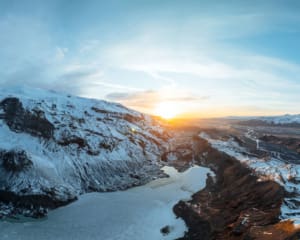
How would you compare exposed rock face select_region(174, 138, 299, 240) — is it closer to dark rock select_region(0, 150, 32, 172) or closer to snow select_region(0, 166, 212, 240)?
snow select_region(0, 166, 212, 240)

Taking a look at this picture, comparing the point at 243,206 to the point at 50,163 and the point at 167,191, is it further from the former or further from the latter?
the point at 50,163

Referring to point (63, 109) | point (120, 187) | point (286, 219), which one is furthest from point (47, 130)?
point (286, 219)

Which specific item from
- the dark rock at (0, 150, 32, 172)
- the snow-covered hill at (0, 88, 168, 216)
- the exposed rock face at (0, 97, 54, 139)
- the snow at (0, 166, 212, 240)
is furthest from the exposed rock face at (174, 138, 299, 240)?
the exposed rock face at (0, 97, 54, 139)

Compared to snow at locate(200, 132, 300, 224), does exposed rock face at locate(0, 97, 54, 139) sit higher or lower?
higher

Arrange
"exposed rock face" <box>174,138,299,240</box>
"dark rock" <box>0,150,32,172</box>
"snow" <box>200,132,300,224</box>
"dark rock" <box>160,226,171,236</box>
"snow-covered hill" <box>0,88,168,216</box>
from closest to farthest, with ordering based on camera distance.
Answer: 1. "exposed rock face" <box>174,138,299,240</box>
2. "snow" <box>200,132,300,224</box>
3. "dark rock" <box>160,226,171,236</box>
4. "snow-covered hill" <box>0,88,168,216</box>
5. "dark rock" <box>0,150,32,172</box>

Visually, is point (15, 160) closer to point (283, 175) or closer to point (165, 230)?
point (165, 230)

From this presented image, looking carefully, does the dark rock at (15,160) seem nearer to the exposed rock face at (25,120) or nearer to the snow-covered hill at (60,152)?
the snow-covered hill at (60,152)

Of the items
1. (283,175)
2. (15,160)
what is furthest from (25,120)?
(283,175)
